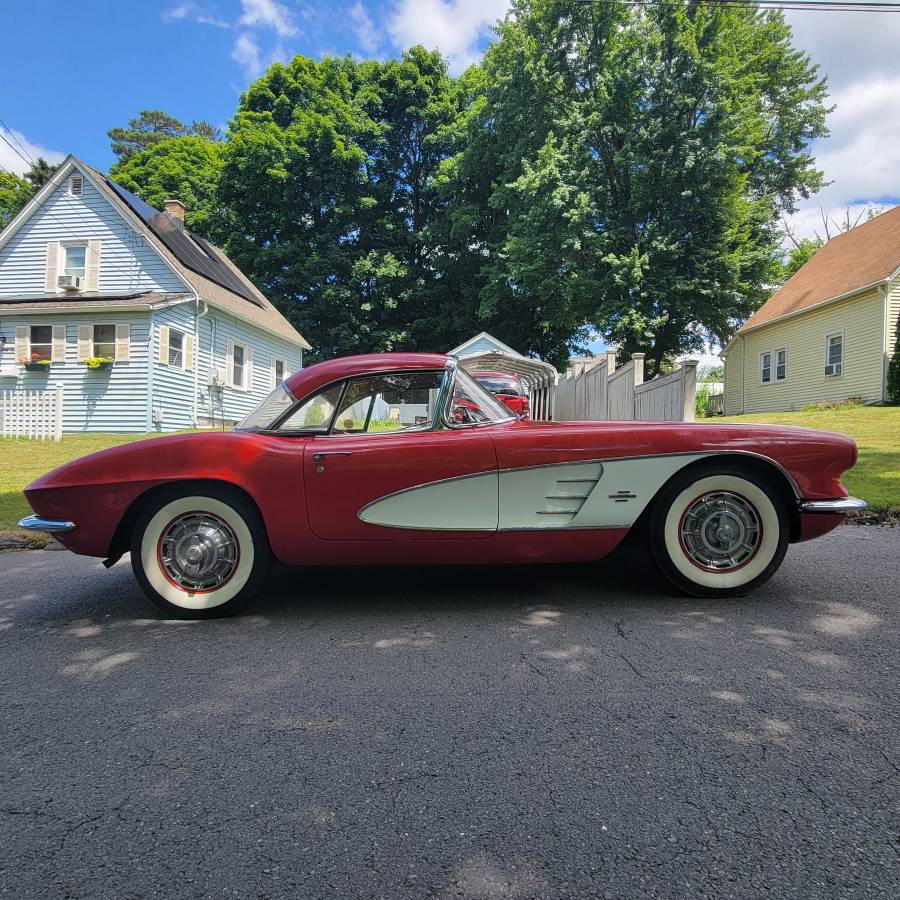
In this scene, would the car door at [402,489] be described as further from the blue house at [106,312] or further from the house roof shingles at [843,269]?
the house roof shingles at [843,269]

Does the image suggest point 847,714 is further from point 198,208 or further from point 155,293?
point 198,208

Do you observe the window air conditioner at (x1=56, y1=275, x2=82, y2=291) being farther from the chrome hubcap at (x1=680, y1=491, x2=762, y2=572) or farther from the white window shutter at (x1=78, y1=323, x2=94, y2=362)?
the chrome hubcap at (x1=680, y1=491, x2=762, y2=572)

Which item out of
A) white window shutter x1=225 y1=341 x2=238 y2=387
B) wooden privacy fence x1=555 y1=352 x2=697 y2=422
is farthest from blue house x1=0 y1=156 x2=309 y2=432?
wooden privacy fence x1=555 y1=352 x2=697 y2=422

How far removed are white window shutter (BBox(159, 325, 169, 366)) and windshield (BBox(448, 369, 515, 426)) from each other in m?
16.1

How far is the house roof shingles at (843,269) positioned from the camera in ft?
64.0

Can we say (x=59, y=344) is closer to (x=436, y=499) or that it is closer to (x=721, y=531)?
(x=436, y=499)

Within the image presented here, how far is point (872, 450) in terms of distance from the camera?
892 cm

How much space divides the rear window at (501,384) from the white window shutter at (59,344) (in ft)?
42.0

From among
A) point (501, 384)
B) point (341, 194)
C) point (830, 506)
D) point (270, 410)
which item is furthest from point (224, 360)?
point (830, 506)

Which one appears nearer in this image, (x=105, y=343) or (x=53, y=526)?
(x=53, y=526)

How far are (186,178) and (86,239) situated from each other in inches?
847

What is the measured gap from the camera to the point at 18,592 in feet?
12.5

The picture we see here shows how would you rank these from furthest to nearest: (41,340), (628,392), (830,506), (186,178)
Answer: (186,178) < (41,340) < (628,392) < (830,506)

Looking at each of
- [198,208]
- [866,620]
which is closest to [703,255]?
[866,620]
